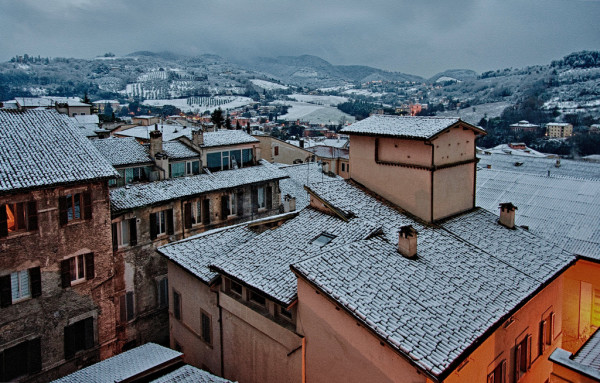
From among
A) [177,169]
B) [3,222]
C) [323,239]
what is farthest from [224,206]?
[323,239]

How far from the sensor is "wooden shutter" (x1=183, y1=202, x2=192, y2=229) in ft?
92.9

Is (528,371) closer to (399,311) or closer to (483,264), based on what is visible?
(483,264)

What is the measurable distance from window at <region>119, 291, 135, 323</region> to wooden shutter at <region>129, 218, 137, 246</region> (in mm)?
2813

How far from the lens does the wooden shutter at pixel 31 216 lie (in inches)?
795

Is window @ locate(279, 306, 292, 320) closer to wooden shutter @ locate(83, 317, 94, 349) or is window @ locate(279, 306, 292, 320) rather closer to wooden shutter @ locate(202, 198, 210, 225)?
wooden shutter @ locate(83, 317, 94, 349)

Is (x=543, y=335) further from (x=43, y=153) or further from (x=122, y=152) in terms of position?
(x=122, y=152)

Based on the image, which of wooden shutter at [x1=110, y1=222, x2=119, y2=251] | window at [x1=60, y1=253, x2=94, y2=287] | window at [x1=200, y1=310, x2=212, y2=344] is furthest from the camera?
wooden shutter at [x1=110, y1=222, x2=119, y2=251]

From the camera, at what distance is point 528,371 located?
16625 mm

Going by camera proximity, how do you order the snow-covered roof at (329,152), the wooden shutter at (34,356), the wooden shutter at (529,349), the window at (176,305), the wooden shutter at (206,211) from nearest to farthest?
the wooden shutter at (529,349) → the window at (176,305) → the wooden shutter at (34,356) → the wooden shutter at (206,211) → the snow-covered roof at (329,152)

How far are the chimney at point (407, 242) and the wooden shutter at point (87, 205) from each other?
49.7 ft

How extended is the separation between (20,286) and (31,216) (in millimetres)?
3166

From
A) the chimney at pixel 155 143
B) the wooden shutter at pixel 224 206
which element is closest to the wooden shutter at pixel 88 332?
the wooden shutter at pixel 224 206

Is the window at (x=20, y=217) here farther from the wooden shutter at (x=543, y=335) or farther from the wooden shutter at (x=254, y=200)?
the wooden shutter at (x=543, y=335)

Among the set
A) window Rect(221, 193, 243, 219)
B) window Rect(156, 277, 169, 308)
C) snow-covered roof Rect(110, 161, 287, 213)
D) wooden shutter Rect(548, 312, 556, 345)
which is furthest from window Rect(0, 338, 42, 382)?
wooden shutter Rect(548, 312, 556, 345)
